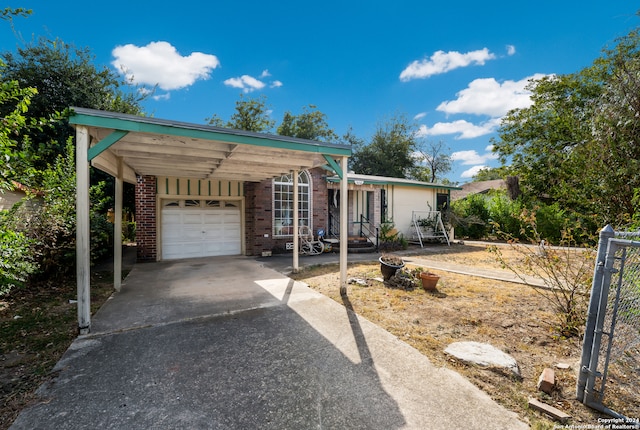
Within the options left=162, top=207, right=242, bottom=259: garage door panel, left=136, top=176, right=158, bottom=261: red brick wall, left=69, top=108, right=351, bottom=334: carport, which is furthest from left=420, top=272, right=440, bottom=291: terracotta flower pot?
left=136, top=176, right=158, bottom=261: red brick wall

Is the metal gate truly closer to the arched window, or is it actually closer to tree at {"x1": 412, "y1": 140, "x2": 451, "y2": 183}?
the arched window

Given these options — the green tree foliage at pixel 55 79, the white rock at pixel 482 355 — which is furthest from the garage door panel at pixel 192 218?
the white rock at pixel 482 355

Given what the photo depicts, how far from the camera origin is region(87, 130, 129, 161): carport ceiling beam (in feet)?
12.2

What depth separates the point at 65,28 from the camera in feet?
35.3

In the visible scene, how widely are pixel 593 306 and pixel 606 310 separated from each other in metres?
0.19

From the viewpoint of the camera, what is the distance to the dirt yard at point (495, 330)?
7.85ft

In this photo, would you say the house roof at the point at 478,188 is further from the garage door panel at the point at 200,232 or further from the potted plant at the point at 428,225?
the garage door panel at the point at 200,232

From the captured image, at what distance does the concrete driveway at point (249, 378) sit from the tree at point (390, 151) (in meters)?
24.5

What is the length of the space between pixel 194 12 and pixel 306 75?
26.1ft

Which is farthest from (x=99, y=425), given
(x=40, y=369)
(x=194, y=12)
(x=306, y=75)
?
(x=306, y=75)

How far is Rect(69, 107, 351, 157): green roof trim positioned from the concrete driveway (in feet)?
9.13

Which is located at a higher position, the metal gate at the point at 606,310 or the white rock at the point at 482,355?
the metal gate at the point at 606,310

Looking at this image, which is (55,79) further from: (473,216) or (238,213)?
(473,216)

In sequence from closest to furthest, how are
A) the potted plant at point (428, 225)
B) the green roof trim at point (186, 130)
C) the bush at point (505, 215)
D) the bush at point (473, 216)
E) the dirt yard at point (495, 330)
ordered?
the dirt yard at point (495, 330), the green roof trim at point (186, 130), the potted plant at point (428, 225), the bush at point (505, 215), the bush at point (473, 216)
